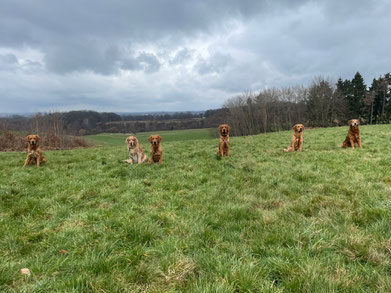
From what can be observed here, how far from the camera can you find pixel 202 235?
263 cm

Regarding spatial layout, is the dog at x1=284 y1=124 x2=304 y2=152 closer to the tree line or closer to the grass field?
the grass field

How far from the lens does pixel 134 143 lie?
781 cm

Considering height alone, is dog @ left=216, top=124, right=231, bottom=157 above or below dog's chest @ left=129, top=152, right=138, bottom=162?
above

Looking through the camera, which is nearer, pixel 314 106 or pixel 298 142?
pixel 298 142

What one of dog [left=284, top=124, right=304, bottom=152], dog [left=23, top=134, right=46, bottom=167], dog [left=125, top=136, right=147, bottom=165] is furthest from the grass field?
dog [left=284, top=124, right=304, bottom=152]

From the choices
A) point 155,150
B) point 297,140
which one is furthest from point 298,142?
point 155,150

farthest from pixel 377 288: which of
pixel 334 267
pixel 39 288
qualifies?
pixel 39 288

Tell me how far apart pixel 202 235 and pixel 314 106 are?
49.1 metres

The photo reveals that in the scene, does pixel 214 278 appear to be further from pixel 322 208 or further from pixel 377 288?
pixel 322 208

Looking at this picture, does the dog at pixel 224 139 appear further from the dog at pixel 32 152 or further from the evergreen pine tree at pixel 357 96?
the evergreen pine tree at pixel 357 96

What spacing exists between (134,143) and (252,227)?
6.07 m

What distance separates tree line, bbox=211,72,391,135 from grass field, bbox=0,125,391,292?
146 feet

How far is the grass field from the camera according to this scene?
1821 mm

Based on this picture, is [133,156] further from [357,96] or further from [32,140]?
[357,96]
